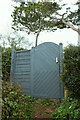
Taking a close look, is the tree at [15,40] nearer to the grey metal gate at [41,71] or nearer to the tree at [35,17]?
the tree at [35,17]

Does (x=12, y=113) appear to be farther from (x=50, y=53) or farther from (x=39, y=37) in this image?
(x=39, y=37)

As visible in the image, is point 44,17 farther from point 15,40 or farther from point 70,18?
point 15,40

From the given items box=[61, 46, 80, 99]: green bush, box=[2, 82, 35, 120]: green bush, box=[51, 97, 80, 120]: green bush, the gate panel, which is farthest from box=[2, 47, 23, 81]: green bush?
box=[51, 97, 80, 120]: green bush

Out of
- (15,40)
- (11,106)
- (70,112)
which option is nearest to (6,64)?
(15,40)

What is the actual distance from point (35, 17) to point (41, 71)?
2.94 meters

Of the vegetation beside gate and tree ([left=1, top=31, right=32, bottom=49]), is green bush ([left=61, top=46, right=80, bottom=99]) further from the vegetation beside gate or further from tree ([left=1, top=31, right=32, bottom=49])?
tree ([left=1, top=31, right=32, bottom=49])

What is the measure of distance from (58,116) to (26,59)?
2.17 metres

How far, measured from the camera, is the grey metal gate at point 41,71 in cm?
431

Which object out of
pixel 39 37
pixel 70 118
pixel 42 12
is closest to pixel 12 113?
pixel 70 118

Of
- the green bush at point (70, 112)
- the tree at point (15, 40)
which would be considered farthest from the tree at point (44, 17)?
the green bush at point (70, 112)

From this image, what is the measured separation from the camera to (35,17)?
21.2 ft

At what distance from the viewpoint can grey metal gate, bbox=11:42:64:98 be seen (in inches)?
170

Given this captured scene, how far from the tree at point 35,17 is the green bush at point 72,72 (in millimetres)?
2961

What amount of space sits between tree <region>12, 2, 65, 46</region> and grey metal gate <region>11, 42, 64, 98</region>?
2.13 meters
